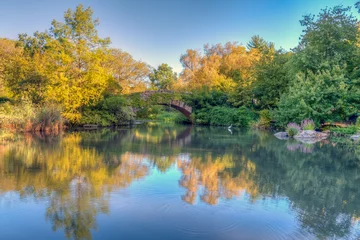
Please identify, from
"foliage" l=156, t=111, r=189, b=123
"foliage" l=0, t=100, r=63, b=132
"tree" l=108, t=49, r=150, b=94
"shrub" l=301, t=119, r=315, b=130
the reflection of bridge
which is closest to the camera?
"foliage" l=0, t=100, r=63, b=132

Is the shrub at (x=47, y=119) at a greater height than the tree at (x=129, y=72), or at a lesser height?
lesser

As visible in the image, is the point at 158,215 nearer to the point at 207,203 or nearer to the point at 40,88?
the point at 207,203

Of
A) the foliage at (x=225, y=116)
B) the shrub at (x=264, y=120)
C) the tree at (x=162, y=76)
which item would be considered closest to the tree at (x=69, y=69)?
the foliage at (x=225, y=116)

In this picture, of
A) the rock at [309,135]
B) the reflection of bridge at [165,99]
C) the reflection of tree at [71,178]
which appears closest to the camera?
the reflection of tree at [71,178]

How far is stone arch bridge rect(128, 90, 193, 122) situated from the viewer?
3170 centimetres

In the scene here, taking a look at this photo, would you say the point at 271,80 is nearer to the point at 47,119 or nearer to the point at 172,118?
the point at 172,118

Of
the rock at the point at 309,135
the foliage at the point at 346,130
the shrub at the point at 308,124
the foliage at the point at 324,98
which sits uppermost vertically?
the foliage at the point at 324,98

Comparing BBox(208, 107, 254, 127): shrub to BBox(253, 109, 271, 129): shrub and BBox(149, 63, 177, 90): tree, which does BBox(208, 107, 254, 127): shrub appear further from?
BBox(149, 63, 177, 90): tree

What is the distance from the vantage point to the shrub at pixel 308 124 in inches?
843

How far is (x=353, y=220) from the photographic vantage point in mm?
5668

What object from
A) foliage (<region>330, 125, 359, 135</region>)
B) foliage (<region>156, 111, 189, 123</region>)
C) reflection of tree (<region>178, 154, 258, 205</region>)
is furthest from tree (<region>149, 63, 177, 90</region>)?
reflection of tree (<region>178, 154, 258, 205</region>)

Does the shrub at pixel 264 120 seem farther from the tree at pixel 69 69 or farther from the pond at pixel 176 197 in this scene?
the pond at pixel 176 197

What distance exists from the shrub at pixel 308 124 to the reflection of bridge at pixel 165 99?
1464 cm

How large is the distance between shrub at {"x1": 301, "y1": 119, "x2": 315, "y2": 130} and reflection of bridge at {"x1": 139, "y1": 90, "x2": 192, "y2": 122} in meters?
14.6
